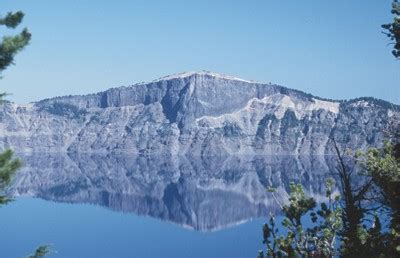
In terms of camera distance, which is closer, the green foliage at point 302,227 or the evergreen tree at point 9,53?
the evergreen tree at point 9,53

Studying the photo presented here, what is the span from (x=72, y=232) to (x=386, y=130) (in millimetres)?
171179

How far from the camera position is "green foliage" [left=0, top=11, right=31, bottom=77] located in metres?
16.3

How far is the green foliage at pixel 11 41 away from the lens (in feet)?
53.6

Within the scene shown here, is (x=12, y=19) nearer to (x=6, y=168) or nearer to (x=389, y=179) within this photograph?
(x=6, y=168)

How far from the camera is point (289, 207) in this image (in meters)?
26.9

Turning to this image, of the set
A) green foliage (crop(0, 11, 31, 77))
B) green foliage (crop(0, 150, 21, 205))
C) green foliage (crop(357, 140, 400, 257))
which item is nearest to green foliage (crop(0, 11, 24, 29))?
green foliage (crop(0, 11, 31, 77))

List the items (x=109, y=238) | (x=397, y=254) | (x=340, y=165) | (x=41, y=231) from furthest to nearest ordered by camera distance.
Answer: (x=41, y=231) → (x=109, y=238) → (x=397, y=254) → (x=340, y=165)

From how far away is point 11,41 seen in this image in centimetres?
1634

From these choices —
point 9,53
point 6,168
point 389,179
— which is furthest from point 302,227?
point 9,53

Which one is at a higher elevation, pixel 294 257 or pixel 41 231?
pixel 294 257

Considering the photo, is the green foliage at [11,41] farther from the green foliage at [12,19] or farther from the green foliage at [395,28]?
the green foliage at [395,28]

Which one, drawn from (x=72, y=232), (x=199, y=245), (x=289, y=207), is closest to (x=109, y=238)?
(x=72, y=232)

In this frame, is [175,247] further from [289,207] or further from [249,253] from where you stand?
[289,207]

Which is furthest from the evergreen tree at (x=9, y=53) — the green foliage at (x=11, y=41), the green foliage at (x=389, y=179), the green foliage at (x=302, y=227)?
the green foliage at (x=389, y=179)
